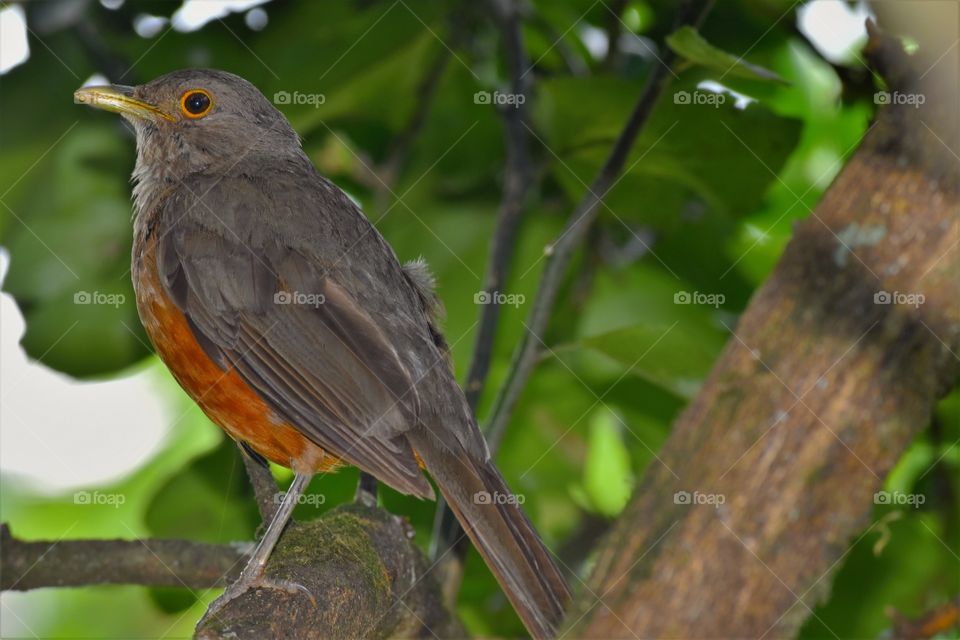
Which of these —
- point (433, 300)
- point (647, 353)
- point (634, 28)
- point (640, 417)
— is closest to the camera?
point (647, 353)

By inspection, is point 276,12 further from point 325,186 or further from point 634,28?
point 634,28

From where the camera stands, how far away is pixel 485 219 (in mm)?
5516

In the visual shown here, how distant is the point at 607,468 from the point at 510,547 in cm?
291

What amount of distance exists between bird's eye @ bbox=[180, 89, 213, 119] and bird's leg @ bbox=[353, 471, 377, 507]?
1.92m

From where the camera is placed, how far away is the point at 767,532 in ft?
8.43

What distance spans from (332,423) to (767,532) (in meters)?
1.98

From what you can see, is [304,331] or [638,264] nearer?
[304,331]

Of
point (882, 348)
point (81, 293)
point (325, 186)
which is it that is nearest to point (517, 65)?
point (325, 186)

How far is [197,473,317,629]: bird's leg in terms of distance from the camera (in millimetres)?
3455

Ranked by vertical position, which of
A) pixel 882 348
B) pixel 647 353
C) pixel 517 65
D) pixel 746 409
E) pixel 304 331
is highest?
pixel 517 65
